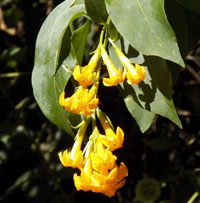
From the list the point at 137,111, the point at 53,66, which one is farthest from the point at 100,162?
the point at 53,66

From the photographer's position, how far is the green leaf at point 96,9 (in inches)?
42.0

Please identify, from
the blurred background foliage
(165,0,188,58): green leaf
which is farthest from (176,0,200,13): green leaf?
the blurred background foliage

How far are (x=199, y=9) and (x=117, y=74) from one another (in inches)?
13.8

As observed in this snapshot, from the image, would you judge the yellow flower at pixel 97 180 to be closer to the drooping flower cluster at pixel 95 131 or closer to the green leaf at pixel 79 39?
the drooping flower cluster at pixel 95 131

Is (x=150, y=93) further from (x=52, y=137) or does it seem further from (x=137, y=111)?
(x=52, y=137)

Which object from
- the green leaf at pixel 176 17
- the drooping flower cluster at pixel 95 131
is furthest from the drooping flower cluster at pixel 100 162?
the green leaf at pixel 176 17

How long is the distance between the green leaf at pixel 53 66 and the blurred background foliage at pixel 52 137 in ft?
3.06

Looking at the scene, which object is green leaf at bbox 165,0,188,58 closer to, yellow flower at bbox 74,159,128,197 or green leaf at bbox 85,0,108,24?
green leaf at bbox 85,0,108,24

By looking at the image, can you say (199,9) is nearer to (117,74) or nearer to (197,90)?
(117,74)

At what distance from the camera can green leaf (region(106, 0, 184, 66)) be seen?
91cm

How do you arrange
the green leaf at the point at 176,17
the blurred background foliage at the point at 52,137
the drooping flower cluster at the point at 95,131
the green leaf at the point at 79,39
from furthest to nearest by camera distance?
1. the blurred background foliage at the point at 52,137
2. the green leaf at the point at 176,17
3. the green leaf at the point at 79,39
4. the drooping flower cluster at the point at 95,131

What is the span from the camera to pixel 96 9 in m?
1.08

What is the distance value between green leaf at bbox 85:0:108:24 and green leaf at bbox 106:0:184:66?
0.28ft

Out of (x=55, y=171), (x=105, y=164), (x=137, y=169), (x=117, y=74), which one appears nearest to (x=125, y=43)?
(x=117, y=74)
